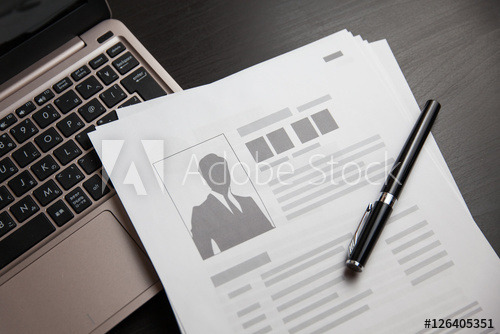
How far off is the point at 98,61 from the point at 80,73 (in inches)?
0.9

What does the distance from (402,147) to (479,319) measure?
0.59 feet

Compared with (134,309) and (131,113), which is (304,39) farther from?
(134,309)

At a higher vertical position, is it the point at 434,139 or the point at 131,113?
the point at 131,113

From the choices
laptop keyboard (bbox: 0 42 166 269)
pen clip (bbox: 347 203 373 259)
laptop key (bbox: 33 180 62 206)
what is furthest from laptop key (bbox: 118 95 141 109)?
pen clip (bbox: 347 203 373 259)

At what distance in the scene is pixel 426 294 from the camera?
1.36 feet

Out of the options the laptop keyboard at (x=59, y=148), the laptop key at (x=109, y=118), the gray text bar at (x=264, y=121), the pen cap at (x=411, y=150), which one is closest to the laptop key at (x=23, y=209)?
the laptop keyboard at (x=59, y=148)

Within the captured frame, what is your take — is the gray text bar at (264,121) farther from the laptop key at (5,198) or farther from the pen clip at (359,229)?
the laptop key at (5,198)

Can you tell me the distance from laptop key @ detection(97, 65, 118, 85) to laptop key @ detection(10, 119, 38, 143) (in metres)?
0.08

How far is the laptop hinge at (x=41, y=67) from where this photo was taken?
0.46 m

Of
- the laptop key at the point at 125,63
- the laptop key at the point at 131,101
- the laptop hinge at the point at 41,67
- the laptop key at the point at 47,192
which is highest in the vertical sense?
the laptop hinge at the point at 41,67

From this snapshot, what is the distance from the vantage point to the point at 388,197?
44cm

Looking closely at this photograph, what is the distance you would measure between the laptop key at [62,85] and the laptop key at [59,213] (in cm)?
12

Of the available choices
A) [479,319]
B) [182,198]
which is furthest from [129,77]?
[479,319]

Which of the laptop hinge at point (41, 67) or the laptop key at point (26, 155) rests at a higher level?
the laptop hinge at point (41, 67)
